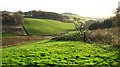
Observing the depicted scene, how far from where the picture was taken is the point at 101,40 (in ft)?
144

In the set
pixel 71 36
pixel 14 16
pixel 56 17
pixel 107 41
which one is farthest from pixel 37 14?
pixel 107 41

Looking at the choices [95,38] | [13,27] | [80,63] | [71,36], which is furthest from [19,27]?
[80,63]

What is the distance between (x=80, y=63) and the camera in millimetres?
24422

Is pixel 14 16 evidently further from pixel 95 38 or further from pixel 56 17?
pixel 95 38

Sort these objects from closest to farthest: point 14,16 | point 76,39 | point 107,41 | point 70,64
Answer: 1. point 70,64
2. point 107,41
3. point 76,39
4. point 14,16

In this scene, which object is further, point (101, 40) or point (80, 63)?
point (101, 40)

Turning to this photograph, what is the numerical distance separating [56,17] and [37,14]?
A: 9.91 metres

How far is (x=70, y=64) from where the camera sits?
2386cm

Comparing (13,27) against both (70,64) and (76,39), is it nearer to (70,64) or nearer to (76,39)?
(76,39)

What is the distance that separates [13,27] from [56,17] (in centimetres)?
4565

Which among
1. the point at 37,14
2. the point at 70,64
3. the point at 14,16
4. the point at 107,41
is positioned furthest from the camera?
the point at 37,14

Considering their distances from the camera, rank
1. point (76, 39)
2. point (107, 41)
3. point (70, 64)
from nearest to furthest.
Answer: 1. point (70, 64)
2. point (107, 41)
3. point (76, 39)

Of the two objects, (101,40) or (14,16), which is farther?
(14,16)

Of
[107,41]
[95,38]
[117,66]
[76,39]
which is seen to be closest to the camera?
[117,66]
